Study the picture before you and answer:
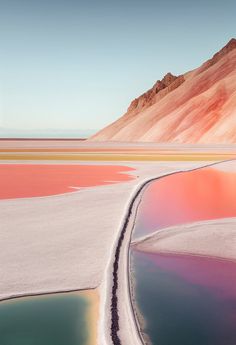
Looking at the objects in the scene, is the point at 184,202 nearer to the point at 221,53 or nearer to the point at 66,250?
the point at 66,250

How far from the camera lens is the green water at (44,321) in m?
5.72

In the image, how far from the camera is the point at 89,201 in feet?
54.9

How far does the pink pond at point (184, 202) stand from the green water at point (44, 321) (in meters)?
4.82

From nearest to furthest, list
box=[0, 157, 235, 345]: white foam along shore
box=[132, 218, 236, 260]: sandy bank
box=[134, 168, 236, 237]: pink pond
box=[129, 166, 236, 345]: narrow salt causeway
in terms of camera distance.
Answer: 1. box=[129, 166, 236, 345]: narrow salt causeway
2. box=[0, 157, 235, 345]: white foam along shore
3. box=[132, 218, 236, 260]: sandy bank
4. box=[134, 168, 236, 237]: pink pond

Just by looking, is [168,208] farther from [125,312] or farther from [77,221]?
[125,312]

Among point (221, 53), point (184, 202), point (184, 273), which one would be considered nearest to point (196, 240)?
point (184, 273)

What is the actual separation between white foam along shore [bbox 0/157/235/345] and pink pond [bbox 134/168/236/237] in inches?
31.1

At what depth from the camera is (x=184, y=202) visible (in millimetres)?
17000

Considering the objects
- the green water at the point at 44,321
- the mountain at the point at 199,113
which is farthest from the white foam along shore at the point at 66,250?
the mountain at the point at 199,113

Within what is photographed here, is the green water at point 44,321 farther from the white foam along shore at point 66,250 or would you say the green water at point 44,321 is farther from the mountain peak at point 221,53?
the mountain peak at point 221,53

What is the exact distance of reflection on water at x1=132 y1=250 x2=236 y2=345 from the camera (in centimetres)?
Result: 586

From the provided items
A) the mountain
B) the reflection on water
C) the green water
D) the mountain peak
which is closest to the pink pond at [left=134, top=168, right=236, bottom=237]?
the reflection on water

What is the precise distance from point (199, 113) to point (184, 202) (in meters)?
122

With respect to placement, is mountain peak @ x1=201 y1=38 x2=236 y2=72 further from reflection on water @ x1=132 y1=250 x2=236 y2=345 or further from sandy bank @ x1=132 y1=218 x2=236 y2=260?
reflection on water @ x1=132 y1=250 x2=236 y2=345
